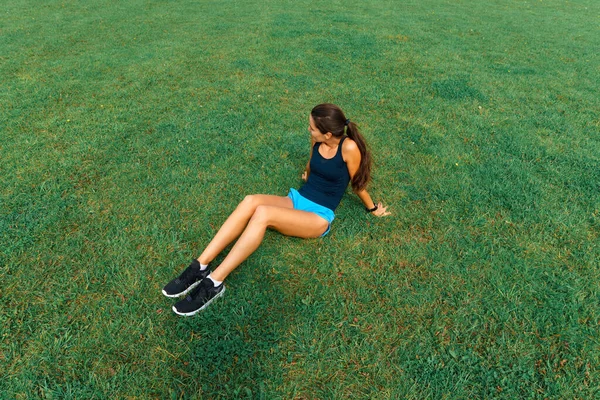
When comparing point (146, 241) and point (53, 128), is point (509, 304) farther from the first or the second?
point (53, 128)

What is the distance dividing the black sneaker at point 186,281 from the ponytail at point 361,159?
1919 mm

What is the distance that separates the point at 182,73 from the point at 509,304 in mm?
8074

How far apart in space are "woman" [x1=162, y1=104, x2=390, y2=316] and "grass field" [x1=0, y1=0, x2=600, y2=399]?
195mm

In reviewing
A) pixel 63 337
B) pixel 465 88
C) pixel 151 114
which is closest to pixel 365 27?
pixel 465 88

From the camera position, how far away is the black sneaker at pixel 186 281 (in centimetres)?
329

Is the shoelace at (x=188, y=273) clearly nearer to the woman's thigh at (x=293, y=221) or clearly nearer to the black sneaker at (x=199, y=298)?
the black sneaker at (x=199, y=298)

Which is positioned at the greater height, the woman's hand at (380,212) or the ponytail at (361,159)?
the ponytail at (361,159)

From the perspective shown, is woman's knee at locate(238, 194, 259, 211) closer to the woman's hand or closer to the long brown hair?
the long brown hair

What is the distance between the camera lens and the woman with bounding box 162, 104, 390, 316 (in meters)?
3.29

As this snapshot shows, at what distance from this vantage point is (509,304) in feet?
10.8

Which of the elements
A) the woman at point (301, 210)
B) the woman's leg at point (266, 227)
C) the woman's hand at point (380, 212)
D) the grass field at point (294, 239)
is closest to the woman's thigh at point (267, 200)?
the woman at point (301, 210)

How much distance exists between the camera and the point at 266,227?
3.52 meters

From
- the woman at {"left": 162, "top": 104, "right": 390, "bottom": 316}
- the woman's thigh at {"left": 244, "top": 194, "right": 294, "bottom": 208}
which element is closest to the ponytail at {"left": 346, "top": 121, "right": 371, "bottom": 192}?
the woman at {"left": 162, "top": 104, "right": 390, "bottom": 316}

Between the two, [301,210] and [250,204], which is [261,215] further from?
[301,210]
